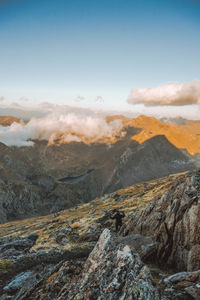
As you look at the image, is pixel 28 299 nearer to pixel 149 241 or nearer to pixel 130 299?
pixel 130 299

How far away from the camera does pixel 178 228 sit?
2647 centimetres

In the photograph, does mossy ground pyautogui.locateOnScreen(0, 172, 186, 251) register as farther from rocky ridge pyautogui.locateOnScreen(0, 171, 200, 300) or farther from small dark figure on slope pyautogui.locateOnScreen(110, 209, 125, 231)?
rocky ridge pyautogui.locateOnScreen(0, 171, 200, 300)

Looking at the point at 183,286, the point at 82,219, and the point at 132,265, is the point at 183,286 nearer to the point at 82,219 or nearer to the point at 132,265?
the point at 132,265

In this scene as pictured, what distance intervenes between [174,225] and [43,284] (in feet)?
63.2

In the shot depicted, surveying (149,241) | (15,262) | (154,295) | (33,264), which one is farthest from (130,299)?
(15,262)

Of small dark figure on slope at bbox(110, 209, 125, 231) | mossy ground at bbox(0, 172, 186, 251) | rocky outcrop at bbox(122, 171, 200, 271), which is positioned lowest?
mossy ground at bbox(0, 172, 186, 251)

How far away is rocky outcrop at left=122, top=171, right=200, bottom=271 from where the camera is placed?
2275cm

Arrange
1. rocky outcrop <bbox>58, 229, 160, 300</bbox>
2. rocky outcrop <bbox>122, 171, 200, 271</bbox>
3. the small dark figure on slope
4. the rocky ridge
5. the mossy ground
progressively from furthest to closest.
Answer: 1. the mossy ground
2. the small dark figure on slope
3. rocky outcrop <bbox>122, 171, 200, 271</bbox>
4. the rocky ridge
5. rocky outcrop <bbox>58, 229, 160, 300</bbox>

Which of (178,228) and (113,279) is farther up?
(113,279)

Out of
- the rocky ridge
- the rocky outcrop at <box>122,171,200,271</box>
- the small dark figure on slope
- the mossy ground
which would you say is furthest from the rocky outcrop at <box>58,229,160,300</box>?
the mossy ground

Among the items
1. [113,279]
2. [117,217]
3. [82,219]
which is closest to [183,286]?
[113,279]

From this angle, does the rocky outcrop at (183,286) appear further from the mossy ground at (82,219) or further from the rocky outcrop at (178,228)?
the mossy ground at (82,219)

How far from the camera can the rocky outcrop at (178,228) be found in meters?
22.8

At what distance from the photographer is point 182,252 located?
77.8ft
